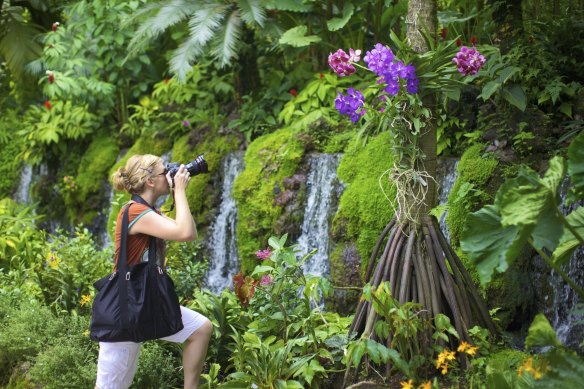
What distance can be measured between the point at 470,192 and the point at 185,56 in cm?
367

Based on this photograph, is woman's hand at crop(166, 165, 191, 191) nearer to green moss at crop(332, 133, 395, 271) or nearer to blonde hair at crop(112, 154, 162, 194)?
blonde hair at crop(112, 154, 162, 194)

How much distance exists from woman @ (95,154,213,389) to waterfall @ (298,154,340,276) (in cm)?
230

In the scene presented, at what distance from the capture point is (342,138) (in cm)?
702

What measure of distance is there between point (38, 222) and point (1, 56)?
3169mm

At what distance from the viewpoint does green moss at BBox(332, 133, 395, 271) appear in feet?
19.7

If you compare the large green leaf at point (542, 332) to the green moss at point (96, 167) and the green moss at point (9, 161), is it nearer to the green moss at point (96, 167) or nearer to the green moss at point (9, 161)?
the green moss at point (96, 167)

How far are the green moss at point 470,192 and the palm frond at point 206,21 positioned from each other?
3.34m

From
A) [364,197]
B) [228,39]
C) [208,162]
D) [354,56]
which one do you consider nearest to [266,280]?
[364,197]

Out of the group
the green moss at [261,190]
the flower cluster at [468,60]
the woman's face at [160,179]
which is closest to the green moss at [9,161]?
the green moss at [261,190]

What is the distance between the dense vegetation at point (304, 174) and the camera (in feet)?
13.6

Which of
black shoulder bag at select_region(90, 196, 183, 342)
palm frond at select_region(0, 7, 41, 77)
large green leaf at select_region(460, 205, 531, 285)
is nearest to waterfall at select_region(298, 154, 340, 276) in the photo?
black shoulder bag at select_region(90, 196, 183, 342)

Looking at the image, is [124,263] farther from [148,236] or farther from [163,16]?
[163,16]

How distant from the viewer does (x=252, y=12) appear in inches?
308

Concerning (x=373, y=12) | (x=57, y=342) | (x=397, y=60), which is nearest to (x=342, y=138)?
(x=373, y=12)
